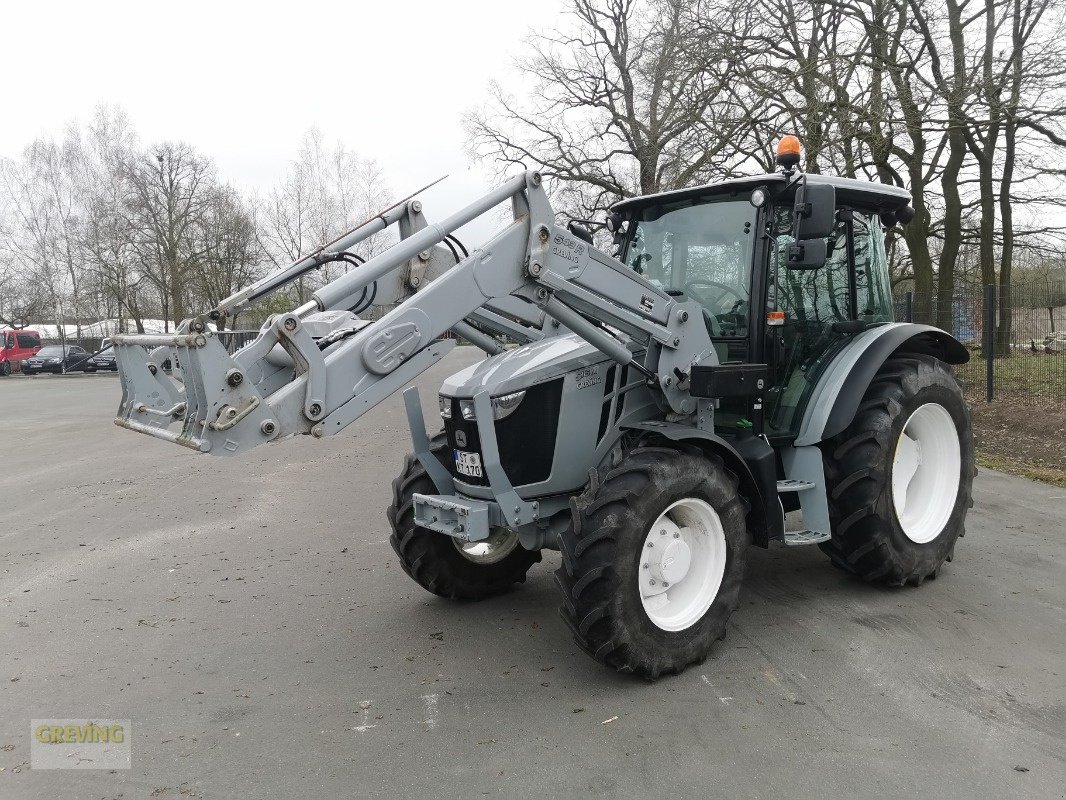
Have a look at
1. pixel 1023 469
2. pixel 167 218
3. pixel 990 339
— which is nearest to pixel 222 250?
pixel 167 218

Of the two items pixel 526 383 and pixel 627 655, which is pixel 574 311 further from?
pixel 627 655

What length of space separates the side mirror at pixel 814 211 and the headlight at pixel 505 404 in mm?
1696

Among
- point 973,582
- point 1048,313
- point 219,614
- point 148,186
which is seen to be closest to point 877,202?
point 973,582

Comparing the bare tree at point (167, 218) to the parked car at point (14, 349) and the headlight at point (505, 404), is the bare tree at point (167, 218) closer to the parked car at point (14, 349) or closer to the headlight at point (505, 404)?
the parked car at point (14, 349)

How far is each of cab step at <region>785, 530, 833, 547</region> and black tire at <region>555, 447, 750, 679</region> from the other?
0.78 m

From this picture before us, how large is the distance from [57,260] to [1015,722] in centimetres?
5017

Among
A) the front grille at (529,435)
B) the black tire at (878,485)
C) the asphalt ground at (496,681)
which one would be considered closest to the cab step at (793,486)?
the black tire at (878,485)

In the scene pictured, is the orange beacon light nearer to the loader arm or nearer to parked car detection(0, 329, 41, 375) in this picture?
the loader arm

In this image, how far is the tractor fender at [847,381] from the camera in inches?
181

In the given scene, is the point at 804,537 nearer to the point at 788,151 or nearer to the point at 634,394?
the point at 634,394

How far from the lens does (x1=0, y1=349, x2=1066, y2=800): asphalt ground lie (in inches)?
120

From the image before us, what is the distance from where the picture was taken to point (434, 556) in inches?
183

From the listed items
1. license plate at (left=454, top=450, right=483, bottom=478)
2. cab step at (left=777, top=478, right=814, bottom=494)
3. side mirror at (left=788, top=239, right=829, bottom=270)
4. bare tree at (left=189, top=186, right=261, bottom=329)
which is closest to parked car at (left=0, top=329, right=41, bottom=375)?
bare tree at (left=189, top=186, right=261, bottom=329)

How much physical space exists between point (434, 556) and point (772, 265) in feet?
8.61
